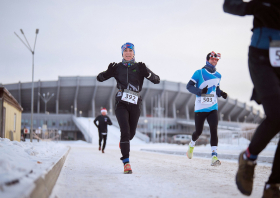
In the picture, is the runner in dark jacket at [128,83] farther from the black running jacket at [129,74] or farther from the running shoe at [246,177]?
the running shoe at [246,177]

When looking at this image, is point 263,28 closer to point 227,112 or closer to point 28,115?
point 28,115

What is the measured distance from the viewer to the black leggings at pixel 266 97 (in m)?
2.45

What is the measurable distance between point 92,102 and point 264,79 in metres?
73.3

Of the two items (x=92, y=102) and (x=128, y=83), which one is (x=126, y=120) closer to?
(x=128, y=83)

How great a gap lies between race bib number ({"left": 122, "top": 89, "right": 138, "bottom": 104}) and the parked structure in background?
59575 millimetres

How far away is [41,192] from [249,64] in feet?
6.46

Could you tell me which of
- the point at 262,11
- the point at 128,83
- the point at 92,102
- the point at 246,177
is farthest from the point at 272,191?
the point at 92,102

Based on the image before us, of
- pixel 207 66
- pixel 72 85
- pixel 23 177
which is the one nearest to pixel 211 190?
pixel 23 177

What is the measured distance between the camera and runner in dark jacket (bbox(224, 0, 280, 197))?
2.47m

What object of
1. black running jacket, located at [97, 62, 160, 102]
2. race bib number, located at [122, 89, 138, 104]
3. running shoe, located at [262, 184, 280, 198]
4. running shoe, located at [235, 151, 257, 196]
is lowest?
running shoe, located at [262, 184, 280, 198]

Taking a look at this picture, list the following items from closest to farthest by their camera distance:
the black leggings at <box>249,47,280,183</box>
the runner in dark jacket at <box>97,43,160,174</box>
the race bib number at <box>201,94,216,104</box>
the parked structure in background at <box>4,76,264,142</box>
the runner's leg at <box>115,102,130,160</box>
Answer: the black leggings at <box>249,47,280,183</box>, the runner's leg at <box>115,102,130,160</box>, the runner in dark jacket at <box>97,43,160,174</box>, the race bib number at <box>201,94,216,104</box>, the parked structure in background at <box>4,76,264,142</box>

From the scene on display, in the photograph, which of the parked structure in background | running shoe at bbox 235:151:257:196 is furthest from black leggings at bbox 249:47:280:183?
the parked structure in background

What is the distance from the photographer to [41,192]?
7.32ft

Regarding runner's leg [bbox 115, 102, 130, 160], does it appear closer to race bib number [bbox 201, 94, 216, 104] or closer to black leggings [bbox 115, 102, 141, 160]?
black leggings [bbox 115, 102, 141, 160]
